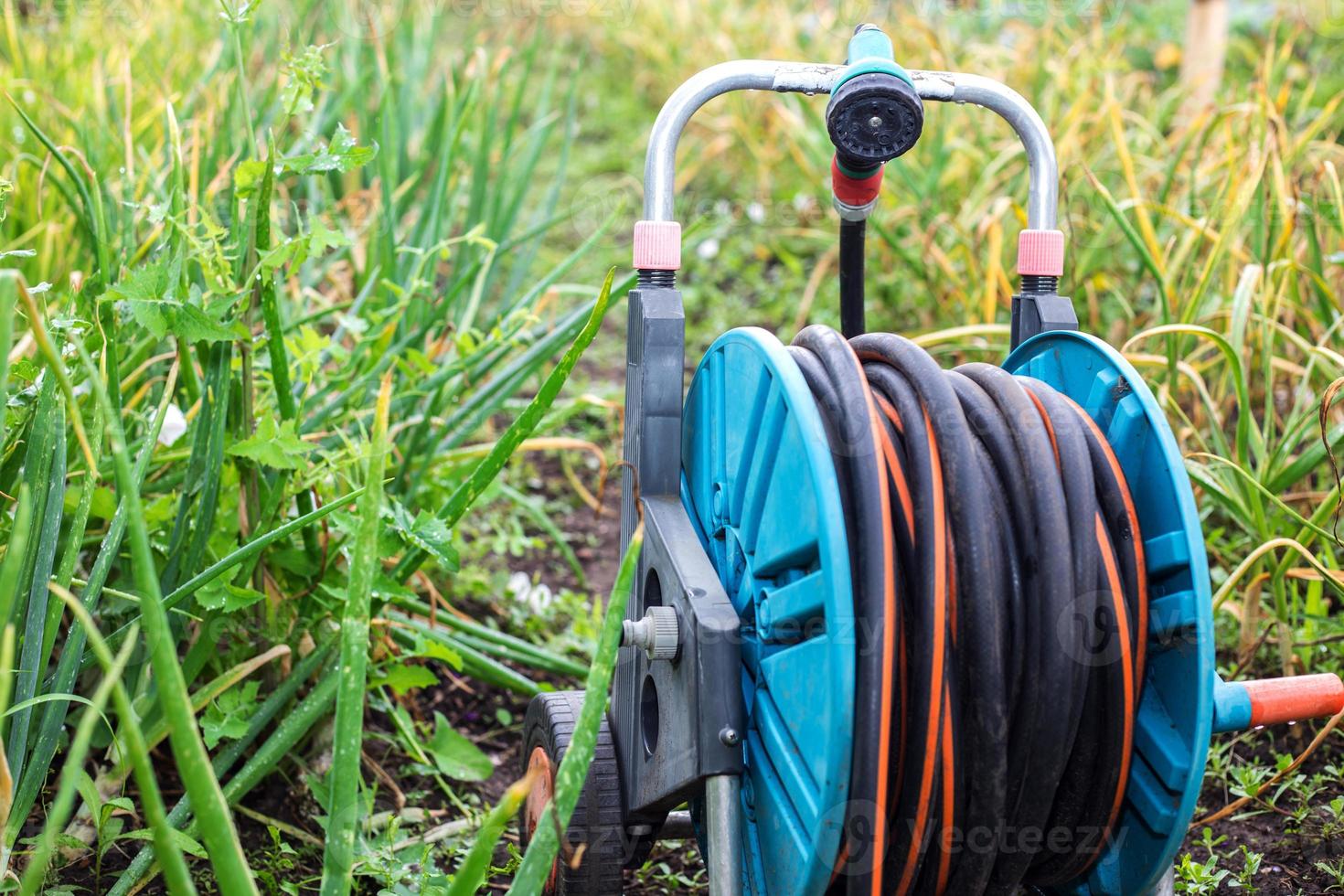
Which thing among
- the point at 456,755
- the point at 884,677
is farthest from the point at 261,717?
the point at 884,677

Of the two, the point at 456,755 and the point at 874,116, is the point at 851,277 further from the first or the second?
the point at 456,755

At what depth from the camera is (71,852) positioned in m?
1.43

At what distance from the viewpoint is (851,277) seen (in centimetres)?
158

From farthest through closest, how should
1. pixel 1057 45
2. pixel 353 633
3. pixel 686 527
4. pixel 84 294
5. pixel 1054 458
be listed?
pixel 1057 45
pixel 84 294
pixel 686 527
pixel 1054 458
pixel 353 633

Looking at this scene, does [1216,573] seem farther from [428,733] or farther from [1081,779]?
[428,733]

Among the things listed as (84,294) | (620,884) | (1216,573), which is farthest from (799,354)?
(1216,573)

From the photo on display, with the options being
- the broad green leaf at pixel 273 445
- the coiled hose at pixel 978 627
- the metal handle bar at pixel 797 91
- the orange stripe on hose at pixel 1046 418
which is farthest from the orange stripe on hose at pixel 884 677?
the broad green leaf at pixel 273 445

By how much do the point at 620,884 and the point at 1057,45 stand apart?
3828 mm

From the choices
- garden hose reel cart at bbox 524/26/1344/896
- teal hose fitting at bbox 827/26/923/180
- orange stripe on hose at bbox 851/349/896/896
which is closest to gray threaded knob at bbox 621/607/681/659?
garden hose reel cart at bbox 524/26/1344/896

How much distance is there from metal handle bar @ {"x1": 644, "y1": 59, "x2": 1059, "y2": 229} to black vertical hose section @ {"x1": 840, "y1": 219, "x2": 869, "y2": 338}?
0.71 feet

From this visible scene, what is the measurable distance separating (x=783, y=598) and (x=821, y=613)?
0.06 metres

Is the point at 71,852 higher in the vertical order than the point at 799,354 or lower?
lower

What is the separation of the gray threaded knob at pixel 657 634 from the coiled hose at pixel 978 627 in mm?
225

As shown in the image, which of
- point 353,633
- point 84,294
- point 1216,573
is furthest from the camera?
point 1216,573
